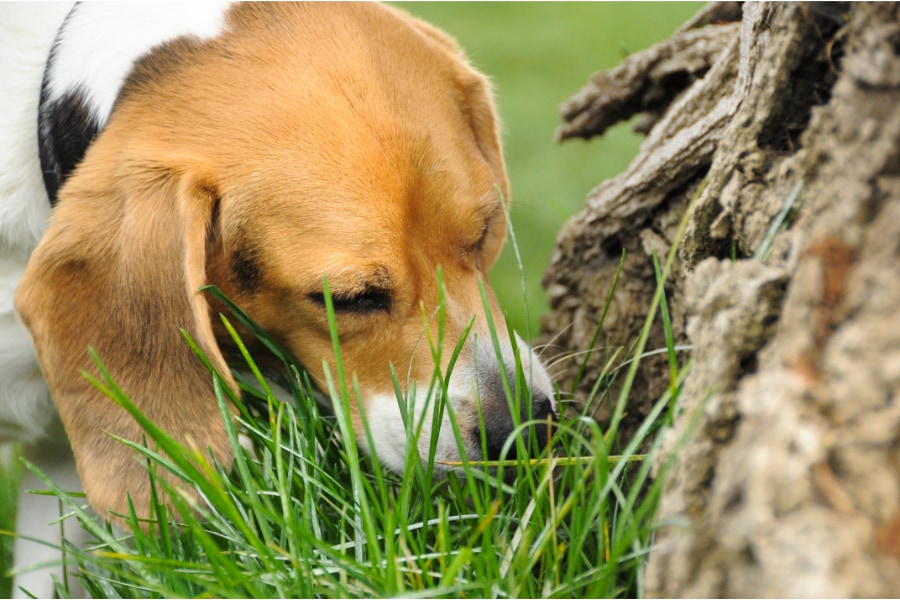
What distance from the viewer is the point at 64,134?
258 centimetres

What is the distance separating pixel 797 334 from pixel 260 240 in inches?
63.4

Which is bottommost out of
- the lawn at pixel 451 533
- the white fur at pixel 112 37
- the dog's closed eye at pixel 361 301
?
the lawn at pixel 451 533

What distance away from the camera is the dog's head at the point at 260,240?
229 cm

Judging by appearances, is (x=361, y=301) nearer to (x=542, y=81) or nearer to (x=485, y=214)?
(x=485, y=214)

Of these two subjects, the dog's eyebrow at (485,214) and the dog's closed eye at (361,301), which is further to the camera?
the dog's eyebrow at (485,214)

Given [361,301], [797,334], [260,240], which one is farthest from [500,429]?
[797,334]

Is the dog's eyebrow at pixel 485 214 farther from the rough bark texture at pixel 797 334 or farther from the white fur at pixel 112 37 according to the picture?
the white fur at pixel 112 37

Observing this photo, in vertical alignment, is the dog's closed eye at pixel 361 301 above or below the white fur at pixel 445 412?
above

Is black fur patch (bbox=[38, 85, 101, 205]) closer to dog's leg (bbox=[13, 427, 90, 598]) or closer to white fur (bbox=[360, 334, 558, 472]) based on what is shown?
dog's leg (bbox=[13, 427, 90, 598])

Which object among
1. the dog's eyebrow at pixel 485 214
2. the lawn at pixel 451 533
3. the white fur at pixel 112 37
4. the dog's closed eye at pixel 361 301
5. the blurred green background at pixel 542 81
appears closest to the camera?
the lawn at pixel 451 533

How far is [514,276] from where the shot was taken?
200 inches

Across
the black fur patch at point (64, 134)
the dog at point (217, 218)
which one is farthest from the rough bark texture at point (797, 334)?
the black fur patch at point (64, 134)

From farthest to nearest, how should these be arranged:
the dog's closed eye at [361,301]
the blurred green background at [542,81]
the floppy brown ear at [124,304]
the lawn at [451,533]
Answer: the blurred green background at [542,81]
the dog's closed eye at [361,301]
the floppy brown ear at [124,304]
the lawn at [451,533]

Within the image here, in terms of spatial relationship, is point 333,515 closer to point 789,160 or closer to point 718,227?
point 718,227
